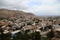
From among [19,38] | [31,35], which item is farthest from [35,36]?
[19,38]

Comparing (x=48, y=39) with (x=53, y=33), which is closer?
(x=48, y=39)

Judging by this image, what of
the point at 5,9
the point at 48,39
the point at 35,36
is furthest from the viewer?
the point at 5,9

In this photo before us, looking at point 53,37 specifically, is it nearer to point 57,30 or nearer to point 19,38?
point 57,30

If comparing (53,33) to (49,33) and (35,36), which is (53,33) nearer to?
(49,33)

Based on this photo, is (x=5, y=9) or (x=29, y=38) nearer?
(x=29, y=38)

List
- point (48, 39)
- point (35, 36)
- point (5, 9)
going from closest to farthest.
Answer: point (48, 39)
point (35, 36)
point (5, 9)

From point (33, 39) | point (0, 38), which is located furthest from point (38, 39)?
point (0, 38)

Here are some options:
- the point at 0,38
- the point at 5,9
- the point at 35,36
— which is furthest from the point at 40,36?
the point at 5,9
